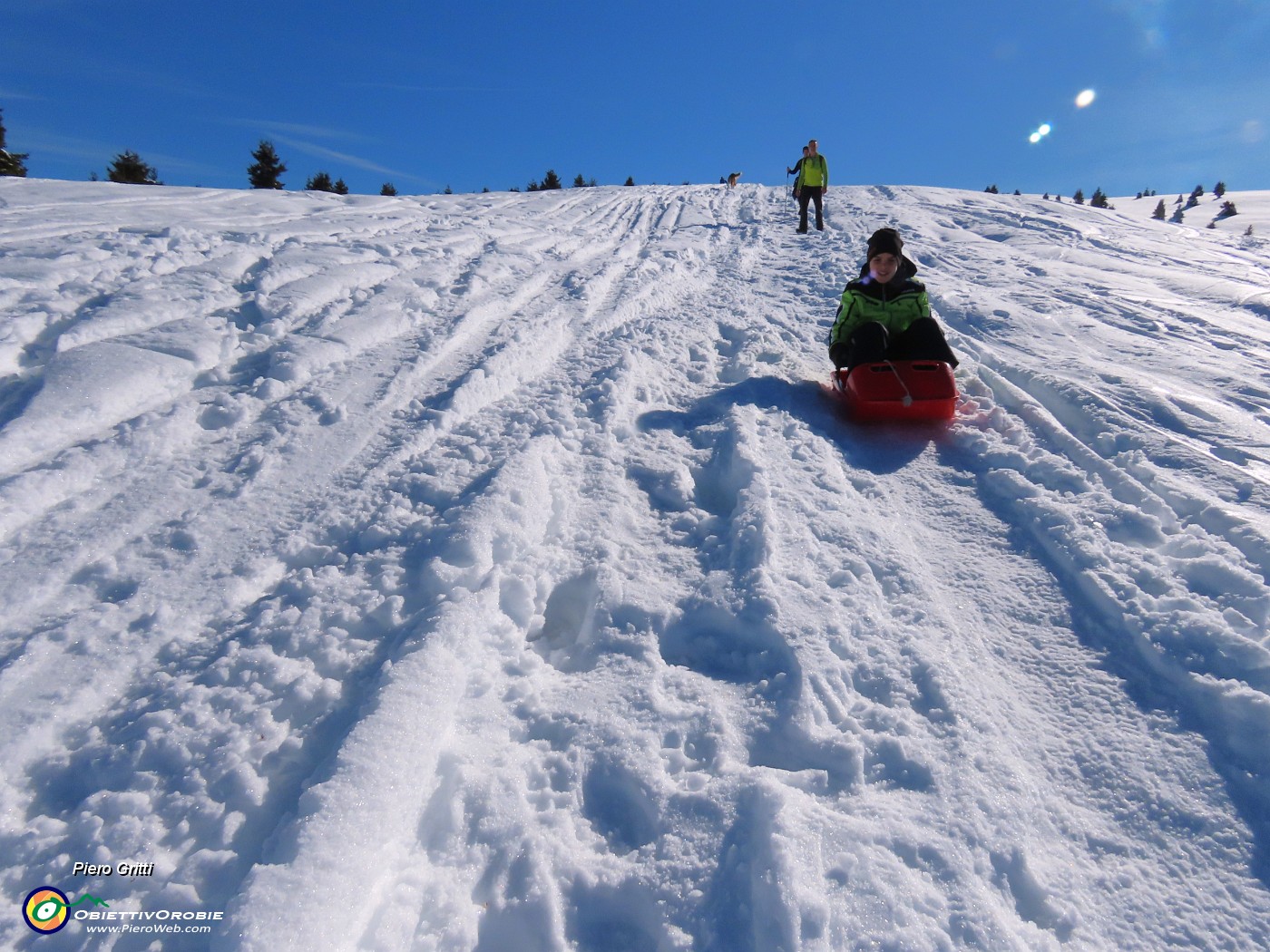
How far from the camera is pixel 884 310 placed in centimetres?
374

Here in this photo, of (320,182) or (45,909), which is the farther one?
(320,182)

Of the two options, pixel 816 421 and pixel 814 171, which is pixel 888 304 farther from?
pixel 814 171

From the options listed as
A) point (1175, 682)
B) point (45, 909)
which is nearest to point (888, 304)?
point (1175, 682)

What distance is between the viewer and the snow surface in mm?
1381

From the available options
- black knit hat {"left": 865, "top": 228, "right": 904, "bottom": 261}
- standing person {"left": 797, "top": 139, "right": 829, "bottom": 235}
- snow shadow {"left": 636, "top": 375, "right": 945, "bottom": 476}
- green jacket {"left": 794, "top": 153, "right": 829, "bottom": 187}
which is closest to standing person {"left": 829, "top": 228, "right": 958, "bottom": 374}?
black knit hat {"left": 865, "top": 228, "right": 904, "bottom": 261}

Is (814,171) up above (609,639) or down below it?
above

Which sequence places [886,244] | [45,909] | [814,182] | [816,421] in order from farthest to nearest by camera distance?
[814,182] < [886,244] < [816,421] < [45,909]

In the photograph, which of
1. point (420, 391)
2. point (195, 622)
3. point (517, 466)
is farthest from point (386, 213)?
point (195, 622)

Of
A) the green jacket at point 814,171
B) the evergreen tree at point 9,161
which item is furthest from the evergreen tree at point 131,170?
the green jacket at point 814,171

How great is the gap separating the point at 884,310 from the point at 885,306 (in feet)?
0.08

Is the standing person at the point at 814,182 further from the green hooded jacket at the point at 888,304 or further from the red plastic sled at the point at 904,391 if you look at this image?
the red plastic sled at the point at 904,391

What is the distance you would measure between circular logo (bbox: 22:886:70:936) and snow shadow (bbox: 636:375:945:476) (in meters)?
2.58

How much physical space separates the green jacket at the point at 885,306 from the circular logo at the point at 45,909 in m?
3.73

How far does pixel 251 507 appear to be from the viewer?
8.13 ft
